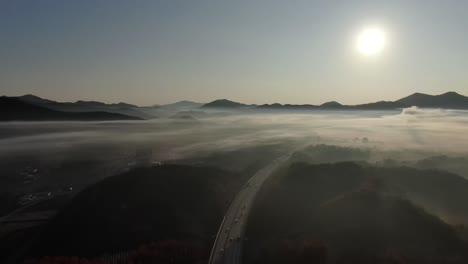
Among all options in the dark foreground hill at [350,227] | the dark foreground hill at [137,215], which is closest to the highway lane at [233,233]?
the dark foreground hill at [350,227]

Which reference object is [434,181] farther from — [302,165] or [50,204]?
[50,204]

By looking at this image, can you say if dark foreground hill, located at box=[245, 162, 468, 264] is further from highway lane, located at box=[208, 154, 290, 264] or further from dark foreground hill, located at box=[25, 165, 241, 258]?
dark foreground hill, located at box=[25, 165, 241, 258]

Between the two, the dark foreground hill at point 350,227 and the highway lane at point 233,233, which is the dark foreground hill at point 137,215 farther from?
the dark foreground hill at point 350,227

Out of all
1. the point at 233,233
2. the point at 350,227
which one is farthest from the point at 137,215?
the point at 350,227

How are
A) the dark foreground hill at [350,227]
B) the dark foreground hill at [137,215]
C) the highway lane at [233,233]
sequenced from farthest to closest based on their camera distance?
the dark foreground hill at [137,215] < the dark foreground hill at [350,227] < the highway lane at [233,233]

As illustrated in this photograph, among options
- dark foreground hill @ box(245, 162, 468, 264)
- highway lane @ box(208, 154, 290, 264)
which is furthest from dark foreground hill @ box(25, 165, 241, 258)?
dark foreground hill @ box(245, 162, 468, 264)

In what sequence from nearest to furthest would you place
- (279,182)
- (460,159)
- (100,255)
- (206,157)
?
(100,255), (279,182), (460,159), (206,157)

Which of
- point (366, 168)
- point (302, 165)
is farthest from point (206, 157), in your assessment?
point (366, 168)
